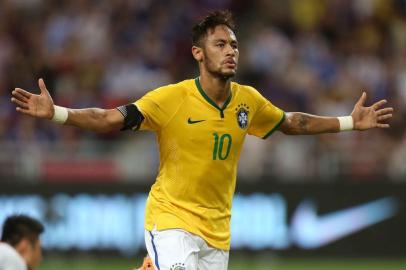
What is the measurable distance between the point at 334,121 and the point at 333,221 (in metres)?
7.69

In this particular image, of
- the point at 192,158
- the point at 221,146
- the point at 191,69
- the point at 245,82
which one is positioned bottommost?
the point at 192,158

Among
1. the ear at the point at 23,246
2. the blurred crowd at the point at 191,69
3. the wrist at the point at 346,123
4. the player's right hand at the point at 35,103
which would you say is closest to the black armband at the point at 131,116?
the player's right hand at the point at 35,103

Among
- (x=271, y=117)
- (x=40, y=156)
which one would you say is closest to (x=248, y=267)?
(x=40, y=156)

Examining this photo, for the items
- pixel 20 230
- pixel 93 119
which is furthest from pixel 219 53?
pixel 20 230

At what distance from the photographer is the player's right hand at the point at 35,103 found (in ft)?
28.0

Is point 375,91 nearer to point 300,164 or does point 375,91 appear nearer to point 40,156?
point 300,164

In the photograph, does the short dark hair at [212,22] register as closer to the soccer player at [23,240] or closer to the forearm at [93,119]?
the forearm at [93,119]

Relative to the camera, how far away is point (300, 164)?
1755 cm

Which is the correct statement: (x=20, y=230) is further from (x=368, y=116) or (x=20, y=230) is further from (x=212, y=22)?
(x=368, y=116)

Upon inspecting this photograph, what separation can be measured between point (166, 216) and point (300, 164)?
8.57m

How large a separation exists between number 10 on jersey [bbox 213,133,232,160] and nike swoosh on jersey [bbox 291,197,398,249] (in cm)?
846

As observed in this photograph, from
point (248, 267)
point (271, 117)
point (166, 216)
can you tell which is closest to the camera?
point (166, 216)

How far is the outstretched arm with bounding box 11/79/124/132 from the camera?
8555 millimetres

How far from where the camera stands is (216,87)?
9375mm
